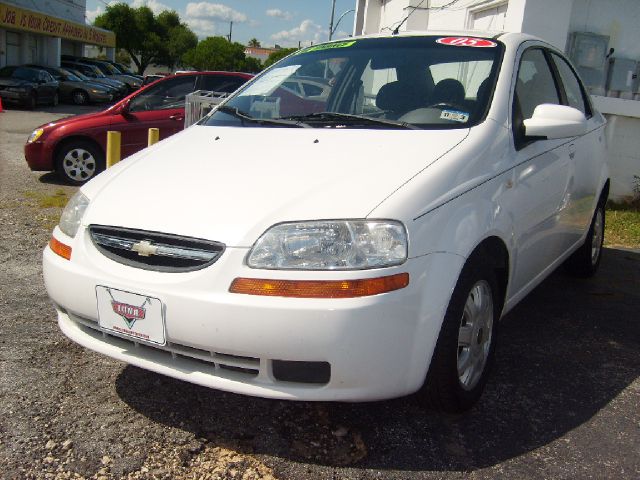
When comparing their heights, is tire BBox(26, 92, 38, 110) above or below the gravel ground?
above

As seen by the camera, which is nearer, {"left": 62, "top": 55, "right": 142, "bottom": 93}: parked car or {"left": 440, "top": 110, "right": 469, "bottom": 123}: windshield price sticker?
{"left": 440, "top": 110, "right": 469, "bottom": 123}: windshield price sticker

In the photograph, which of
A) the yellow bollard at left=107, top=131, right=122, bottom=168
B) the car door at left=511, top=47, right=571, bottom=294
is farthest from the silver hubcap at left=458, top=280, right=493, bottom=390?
the yellow bollard at left=107, top=131, right=122, bottom=168

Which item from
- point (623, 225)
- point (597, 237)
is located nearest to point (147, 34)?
point (623, 225)

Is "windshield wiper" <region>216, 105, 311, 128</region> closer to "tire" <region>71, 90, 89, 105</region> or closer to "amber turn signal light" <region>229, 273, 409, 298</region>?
"amber turn signal light" <region>229, 273, 409, 298</region>

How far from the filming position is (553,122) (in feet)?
10.2

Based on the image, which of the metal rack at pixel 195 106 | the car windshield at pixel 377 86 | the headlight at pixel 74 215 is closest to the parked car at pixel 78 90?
the metal rack at pixel 195 106

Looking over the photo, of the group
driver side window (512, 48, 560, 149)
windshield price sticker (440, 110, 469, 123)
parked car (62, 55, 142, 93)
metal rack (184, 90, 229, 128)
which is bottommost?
metal rack (184, 90, 229, 128)

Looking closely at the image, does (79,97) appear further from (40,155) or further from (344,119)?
(344,119)

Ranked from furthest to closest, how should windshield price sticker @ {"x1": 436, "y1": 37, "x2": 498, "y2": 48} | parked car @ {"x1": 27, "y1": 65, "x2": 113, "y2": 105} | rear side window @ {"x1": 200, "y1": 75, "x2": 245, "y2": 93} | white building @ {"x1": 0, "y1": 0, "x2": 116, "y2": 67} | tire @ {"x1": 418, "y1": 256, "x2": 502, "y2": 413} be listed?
white building @ {"x1": 0, "y1": 0, "x2": 116, "y2": 67} → parked car @ {"x1": 27, "y1": 65, "x2": 113, "y2": 105} → rear side window @ {"x1": 200, "y1": 75, "x2": 245, "y2": 93} → windshield price sticker @ {"x1": 436, "y1": 37, "x2": 498, "y2": 48} → tire @ {"x1": 418, "y1": 256, "x2": 502, "y2": 413}

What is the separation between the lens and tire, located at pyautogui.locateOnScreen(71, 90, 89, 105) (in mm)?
24969

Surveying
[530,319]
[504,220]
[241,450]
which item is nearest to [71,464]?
[241,450]

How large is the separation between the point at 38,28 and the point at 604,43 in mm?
28496

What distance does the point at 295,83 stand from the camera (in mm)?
3732

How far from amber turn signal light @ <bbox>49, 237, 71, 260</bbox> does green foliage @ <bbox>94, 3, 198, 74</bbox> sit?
62.7 meters
